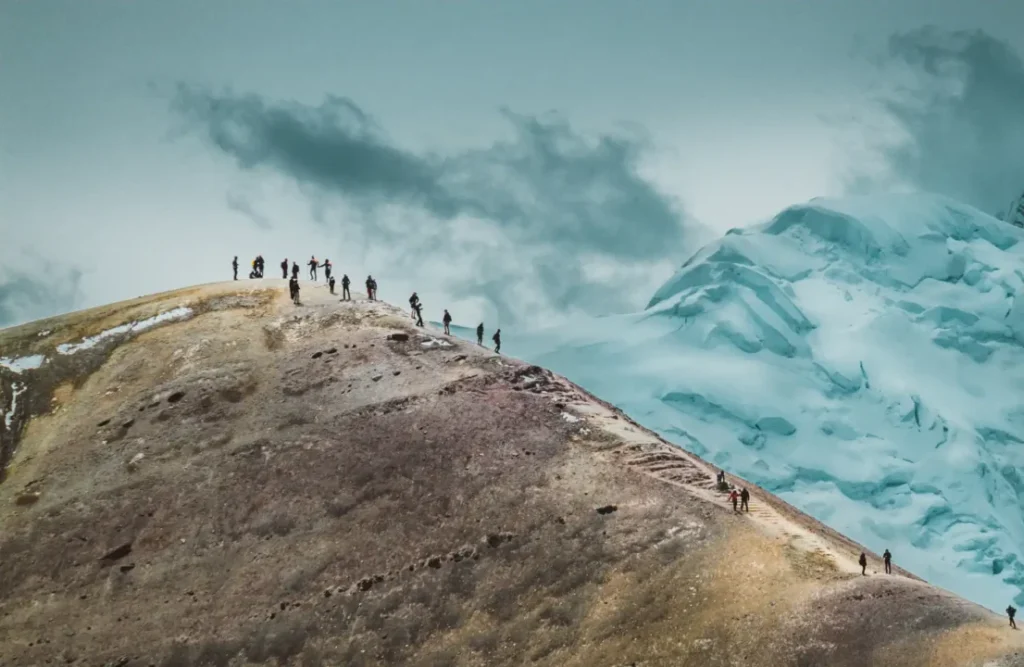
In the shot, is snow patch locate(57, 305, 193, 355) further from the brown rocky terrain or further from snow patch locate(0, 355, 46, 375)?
the brown rocky terrain

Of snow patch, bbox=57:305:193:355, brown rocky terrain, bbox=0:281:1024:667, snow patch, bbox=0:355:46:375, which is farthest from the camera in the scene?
snow patch, bbox=57:305:193:355

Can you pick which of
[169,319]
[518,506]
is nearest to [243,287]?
[169,319]

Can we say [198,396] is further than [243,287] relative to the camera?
No

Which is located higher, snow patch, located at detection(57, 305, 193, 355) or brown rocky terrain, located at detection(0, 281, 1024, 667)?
snow patch, located at detection(57, 305, 193, 355)

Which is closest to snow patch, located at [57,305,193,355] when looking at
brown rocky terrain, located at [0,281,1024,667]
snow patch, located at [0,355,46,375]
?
snow patch, located at [0,355,46,375]

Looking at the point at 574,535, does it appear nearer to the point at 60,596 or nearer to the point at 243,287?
the point at 60,596

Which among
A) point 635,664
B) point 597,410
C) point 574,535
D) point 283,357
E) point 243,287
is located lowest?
point 635,664

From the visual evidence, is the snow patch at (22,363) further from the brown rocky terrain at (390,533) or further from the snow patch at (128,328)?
the brown rocky terrain at (390,533)
